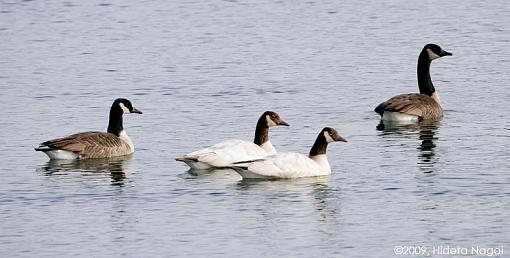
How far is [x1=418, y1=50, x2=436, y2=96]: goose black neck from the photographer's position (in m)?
25.5

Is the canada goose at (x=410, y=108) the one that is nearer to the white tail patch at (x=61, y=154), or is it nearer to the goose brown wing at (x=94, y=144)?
the goose brown wing at (x=94, y=144)

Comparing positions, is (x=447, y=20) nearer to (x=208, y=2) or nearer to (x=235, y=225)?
(x=208, y=2)

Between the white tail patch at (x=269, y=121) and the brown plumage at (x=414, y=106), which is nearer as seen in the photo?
the white tail patch at (x=269, y=121)

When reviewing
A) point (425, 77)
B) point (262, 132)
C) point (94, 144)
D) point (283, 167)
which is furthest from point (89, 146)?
point (425, 77)

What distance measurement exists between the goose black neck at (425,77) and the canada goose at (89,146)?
6573mm

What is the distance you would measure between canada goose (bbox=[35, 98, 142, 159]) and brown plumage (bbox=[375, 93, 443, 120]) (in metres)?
4.79

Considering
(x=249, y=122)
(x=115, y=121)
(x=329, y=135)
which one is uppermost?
(x=329, y=135)

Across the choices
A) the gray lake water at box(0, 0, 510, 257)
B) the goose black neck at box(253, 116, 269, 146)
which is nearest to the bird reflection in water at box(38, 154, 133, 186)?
the gray lake water at box(0, 0, 510, 257)

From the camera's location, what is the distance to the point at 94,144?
68.5ft

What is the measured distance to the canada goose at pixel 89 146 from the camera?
67.1 ft

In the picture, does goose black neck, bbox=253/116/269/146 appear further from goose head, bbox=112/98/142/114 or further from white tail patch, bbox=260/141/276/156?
goose head, bbox=112/98/142/114

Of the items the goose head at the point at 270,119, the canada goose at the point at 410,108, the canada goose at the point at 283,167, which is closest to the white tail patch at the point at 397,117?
the canada goose at the point at 410,108

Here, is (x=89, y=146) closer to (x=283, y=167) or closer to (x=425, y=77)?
(x=283, y=167)

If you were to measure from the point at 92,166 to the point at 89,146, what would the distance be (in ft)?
1.76
